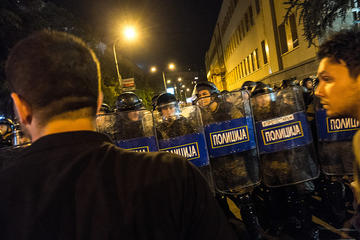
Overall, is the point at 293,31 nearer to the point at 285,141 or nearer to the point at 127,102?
the point at 127,102

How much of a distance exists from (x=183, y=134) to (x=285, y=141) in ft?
4.45

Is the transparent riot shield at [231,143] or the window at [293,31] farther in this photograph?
the window at [293,31]

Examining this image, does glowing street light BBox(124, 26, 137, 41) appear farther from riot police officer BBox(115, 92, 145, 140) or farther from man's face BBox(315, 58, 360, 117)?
man's face BBox(315, 58, 360, 117)

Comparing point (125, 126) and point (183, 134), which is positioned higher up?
point (125, 126)

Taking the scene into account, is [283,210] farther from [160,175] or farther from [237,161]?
[160,175]

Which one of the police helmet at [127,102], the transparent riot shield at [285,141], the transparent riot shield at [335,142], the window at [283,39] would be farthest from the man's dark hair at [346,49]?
the window at [283,39]

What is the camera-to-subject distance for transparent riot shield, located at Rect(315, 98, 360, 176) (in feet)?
10.5

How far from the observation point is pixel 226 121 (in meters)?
3.30

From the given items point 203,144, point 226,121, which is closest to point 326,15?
point 226,121

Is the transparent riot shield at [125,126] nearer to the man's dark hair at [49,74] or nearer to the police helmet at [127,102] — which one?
the police helmet at [127,102]

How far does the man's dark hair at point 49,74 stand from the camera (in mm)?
1025

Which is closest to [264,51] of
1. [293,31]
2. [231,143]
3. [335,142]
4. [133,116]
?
[293,31]

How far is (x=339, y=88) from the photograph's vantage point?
1838mm

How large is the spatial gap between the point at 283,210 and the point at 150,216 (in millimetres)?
3737
